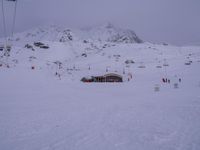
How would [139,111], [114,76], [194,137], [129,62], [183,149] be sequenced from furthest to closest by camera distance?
[129,62] < [114,76] < [139,111] < [194,137] < [183,149]

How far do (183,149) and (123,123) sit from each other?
123 inches

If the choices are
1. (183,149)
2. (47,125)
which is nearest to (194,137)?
(183,149)

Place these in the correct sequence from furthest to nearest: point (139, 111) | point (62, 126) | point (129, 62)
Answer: point (129, 62), point (139, 111), point (62, 126)

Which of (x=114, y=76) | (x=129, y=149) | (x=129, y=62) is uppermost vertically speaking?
(x=129, y=62)

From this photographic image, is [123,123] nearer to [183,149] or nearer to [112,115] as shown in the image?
[112,115]

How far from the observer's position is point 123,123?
8.62 metres

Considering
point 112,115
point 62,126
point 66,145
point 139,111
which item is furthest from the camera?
point 139,111

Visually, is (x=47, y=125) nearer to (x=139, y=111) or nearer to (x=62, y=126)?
(x=62, y=126)

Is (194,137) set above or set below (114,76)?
below

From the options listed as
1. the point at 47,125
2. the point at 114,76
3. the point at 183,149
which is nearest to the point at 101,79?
the point at 114,76

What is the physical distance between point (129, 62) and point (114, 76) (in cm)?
3221

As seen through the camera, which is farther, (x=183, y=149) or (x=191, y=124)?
(x=191, y=124)

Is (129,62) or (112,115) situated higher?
(129,62)

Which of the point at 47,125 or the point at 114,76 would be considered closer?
the point at 47,125
